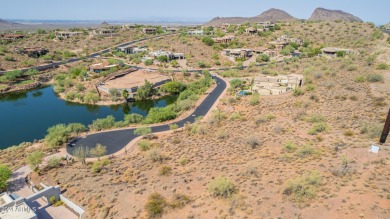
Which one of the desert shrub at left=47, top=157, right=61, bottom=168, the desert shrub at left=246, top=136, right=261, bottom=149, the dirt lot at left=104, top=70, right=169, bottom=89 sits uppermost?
the desert shrub at left=246, top=136, right=261, bottom=149

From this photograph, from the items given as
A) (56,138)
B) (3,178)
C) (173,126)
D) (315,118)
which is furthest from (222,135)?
(3,178)

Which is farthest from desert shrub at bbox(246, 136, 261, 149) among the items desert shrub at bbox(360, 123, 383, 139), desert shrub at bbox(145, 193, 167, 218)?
desert shrub at bbox(145, 193, 167, 218)

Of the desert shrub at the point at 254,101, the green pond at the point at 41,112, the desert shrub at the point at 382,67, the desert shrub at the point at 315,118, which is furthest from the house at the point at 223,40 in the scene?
the desert shrub at the point at 315,118

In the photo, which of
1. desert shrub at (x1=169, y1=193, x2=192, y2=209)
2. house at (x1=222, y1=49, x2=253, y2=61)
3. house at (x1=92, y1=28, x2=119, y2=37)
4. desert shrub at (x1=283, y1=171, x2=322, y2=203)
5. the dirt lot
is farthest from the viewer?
house at (x1=92, y1=28, x2=119, y2=37)

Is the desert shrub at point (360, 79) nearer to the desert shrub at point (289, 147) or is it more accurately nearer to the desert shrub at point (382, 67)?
the desert shrub at point (382, 67)

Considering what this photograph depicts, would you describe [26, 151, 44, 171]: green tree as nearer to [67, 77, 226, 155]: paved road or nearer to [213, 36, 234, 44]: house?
[67, 77, 226, 155]: paved road

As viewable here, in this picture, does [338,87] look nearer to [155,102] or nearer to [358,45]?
[155,102]
